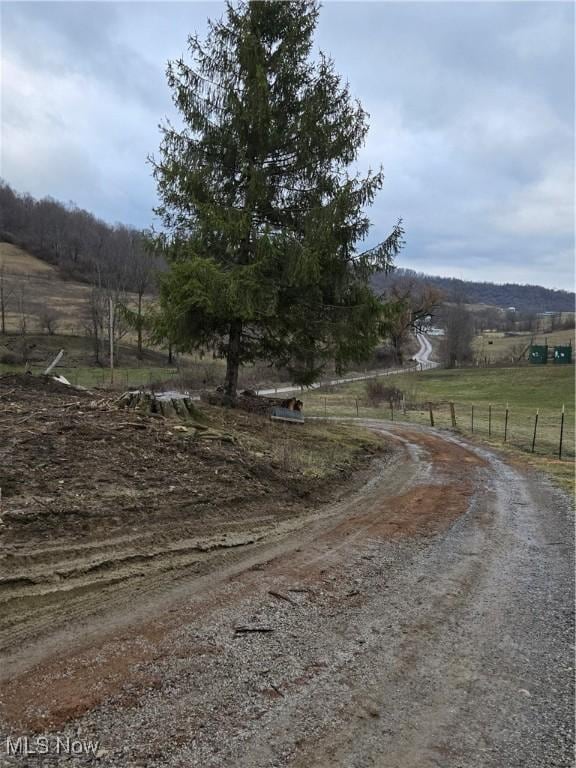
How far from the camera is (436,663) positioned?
12.2ft

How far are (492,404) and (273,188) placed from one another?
3225cm

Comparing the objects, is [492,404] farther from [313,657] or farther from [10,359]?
[313,657]

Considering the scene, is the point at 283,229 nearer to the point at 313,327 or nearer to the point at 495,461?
the point at 313,327

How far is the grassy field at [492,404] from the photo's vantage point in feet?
60.5

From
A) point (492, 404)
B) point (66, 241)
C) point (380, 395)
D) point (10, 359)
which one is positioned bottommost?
point (492, 404)

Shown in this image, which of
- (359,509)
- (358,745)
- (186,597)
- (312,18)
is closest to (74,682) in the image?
(186,597)

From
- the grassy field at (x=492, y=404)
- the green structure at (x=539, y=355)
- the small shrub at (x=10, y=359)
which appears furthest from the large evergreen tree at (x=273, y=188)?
the green structure at (x=539, y=355)

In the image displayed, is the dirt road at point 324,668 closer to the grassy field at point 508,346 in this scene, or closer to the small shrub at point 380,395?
the small shrub at point 380,395

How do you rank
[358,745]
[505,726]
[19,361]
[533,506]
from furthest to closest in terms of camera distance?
[19,361] < [533,506] < [505,726] < [358,745]

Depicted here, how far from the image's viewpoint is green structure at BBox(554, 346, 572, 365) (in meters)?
68.4

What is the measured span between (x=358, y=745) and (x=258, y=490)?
492cm

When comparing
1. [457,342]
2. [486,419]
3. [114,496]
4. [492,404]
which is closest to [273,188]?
[114,496]

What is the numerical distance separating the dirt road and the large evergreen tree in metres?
8.37

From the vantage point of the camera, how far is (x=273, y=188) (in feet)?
45.6
